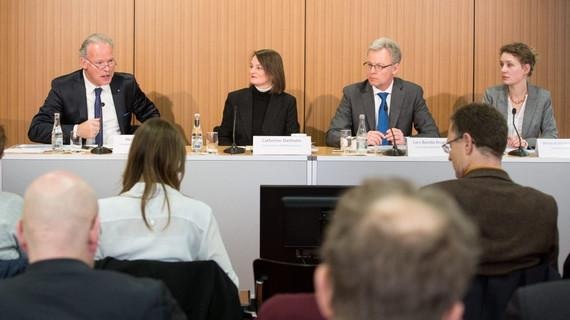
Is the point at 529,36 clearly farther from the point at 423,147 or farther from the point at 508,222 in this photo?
the point at 508,222

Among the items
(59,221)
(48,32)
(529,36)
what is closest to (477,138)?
(59,221)

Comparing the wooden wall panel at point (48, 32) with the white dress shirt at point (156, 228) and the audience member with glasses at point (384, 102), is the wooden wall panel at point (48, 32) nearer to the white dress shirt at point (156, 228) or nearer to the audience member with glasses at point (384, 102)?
the audience member with glasses at point (384, 102)

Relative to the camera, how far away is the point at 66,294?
1.64m

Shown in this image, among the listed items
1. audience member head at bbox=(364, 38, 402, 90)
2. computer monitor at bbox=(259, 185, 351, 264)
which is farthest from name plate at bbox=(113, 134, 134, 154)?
audience member head at bbox=(364, 38, 402, 90)

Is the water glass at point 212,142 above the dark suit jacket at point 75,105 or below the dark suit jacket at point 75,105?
below

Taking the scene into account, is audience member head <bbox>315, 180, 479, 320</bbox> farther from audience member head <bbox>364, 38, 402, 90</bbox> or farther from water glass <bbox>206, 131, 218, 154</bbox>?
audience member head <bbox>364, 38, 402, 90</bbox>

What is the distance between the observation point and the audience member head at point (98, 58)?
16.5 feet

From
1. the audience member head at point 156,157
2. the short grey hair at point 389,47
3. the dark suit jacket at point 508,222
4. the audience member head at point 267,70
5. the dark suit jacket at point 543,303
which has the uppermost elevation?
the short grey hair at point 389,47

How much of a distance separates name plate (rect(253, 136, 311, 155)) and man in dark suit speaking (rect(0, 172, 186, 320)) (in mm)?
2383

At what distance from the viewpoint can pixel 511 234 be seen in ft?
8.27

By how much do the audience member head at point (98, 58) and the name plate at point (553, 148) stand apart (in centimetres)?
261

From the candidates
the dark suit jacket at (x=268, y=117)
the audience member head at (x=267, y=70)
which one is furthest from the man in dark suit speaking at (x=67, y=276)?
the dark suit jacket at (x=268, y=117)

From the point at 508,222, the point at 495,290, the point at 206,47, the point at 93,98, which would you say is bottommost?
the point at 495,290

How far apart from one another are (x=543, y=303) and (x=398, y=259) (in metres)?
0.88
